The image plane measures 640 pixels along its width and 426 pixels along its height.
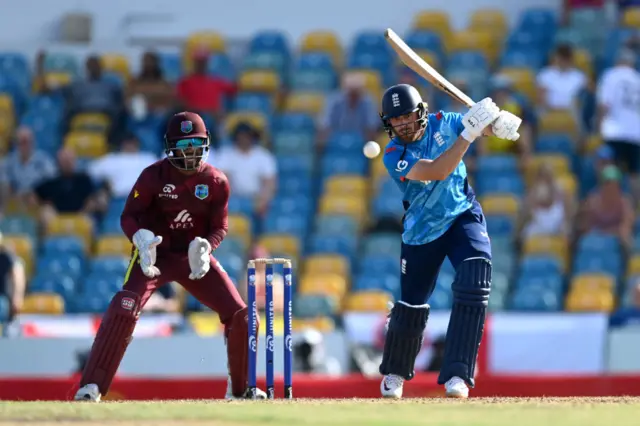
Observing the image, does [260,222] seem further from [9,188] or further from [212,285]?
[212,285]

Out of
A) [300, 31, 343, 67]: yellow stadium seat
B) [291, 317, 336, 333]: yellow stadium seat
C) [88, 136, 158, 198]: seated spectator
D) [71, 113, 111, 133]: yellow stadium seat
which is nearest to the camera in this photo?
[291, 317, 336, 333]: yellow stadium seat

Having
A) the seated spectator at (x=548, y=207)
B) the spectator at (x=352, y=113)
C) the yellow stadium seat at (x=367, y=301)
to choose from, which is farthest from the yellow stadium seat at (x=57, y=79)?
the seated spectator at (x=548, y=207)

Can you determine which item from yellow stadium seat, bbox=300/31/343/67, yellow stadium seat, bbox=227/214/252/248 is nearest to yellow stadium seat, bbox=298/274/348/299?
yellow stadium seat, bbox=227/214/252/248

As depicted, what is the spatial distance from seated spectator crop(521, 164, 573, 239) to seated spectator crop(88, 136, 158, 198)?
453 cm

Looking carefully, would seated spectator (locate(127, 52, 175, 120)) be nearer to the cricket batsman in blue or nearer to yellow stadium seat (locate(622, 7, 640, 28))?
yellow stadium seat (locate(622, 7, 640, 28))

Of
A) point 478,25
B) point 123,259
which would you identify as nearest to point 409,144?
point 123,259

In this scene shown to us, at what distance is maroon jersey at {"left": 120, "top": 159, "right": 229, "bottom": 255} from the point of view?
9.83 m

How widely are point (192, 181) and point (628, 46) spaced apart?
9.15 meters

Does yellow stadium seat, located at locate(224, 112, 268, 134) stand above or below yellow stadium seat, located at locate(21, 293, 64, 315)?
above

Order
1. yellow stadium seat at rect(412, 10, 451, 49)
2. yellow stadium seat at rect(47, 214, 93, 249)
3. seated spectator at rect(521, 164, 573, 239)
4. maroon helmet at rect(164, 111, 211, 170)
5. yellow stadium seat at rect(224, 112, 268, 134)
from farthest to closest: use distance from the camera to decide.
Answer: yellow stadium seat at rect(412, 10, 451, 49) → yellow stadium seat at rect(224, 112, 268, 134) → yellow stadium seat at rect(47, 214, 93, 249) → seated spectator at rect(521, 164, 573, 239) → maroon helmet at rect(164, 111, 211, 170)

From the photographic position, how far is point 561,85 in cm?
1745

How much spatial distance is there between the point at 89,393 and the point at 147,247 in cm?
102

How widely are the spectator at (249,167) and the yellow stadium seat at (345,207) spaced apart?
74 centimetres

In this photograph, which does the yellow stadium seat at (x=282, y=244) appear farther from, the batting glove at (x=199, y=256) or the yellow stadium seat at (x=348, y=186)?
the batting glove at (x=199, y=256)
